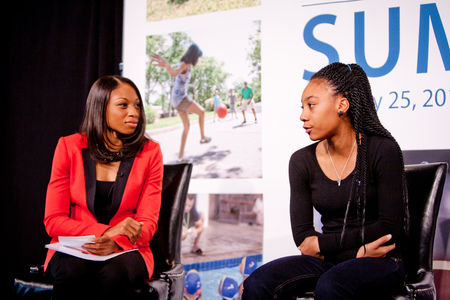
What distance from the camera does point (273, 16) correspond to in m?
3.05

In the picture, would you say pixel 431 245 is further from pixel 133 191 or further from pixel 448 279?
pixel 133 191

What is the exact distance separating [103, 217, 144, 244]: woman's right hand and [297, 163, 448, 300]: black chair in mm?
1208

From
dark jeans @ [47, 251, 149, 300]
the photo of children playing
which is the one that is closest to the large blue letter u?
the photo of children playing

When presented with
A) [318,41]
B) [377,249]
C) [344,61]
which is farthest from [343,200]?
[318,41]

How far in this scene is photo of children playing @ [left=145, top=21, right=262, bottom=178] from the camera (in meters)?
3.18

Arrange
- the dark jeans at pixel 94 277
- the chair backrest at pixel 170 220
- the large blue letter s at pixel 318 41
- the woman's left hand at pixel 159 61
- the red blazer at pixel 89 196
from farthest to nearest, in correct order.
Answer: the woman's left hand at pixel 159 61 → the large blue letter s at pixel 318 41 → the chair backrest at pixel 170 220 → the red blazer at pixel 89 196 → the dark jeans at pixel 94 277

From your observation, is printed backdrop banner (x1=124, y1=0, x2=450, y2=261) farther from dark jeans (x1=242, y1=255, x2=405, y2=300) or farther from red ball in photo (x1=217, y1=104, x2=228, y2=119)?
dark jeans (x1=242, y1=255, x2=405, y2=300)

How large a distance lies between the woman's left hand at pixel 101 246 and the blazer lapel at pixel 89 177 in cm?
24

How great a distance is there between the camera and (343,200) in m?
1.64

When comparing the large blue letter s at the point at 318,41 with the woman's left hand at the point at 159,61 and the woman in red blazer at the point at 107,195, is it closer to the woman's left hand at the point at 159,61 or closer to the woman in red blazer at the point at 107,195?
the woman's left hand at the point at 159,61

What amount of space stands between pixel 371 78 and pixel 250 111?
0.93 metres

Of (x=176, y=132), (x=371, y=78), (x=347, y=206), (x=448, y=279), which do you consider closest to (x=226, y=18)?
(x=176, y=132)

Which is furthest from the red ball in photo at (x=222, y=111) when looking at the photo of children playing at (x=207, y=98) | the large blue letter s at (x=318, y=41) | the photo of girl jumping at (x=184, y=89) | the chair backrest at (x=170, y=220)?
the chair backrest at (x=170, y=220)

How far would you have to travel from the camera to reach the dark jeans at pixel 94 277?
1593 millimetres
